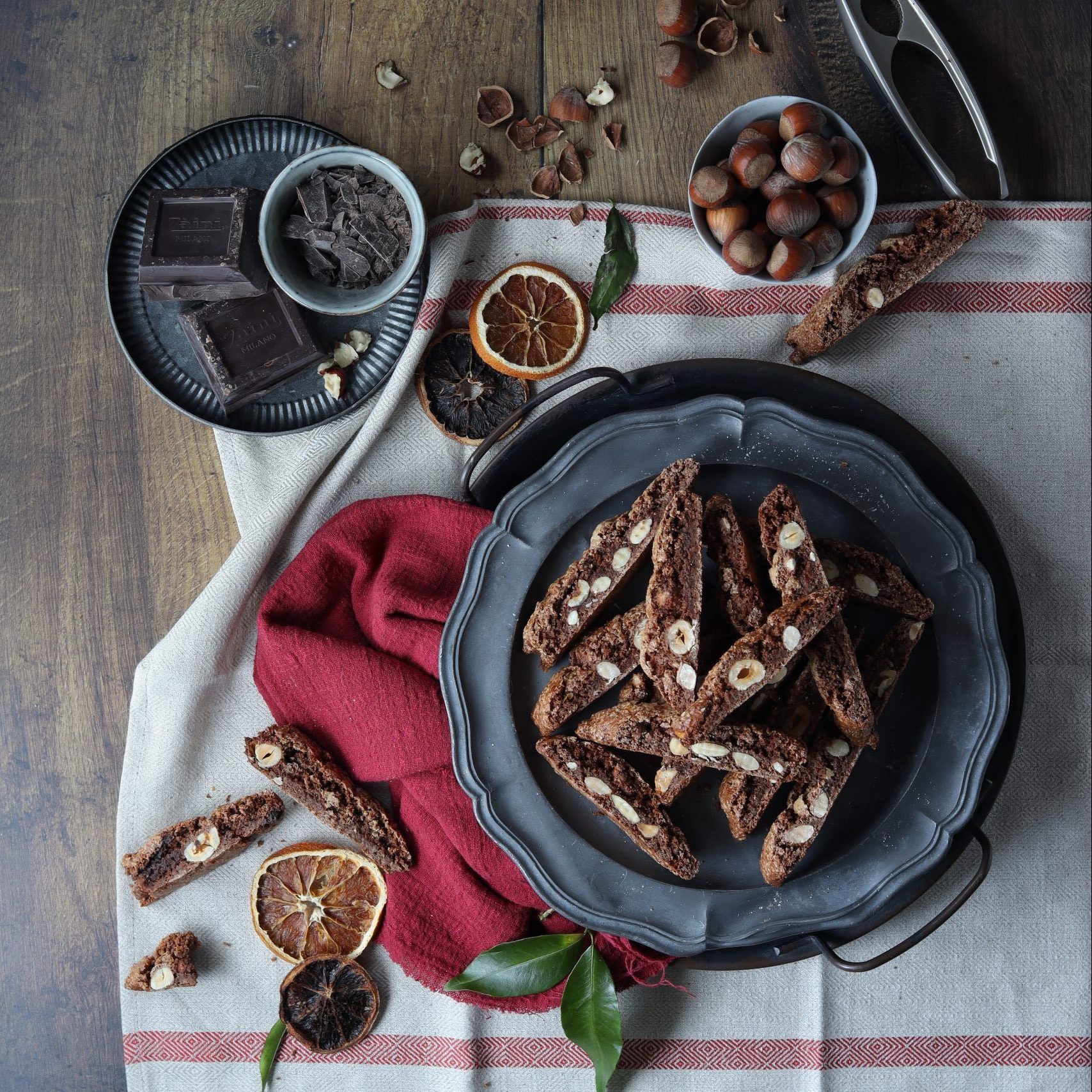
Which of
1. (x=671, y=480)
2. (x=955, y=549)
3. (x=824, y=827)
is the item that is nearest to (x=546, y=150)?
(x=671, y=480)

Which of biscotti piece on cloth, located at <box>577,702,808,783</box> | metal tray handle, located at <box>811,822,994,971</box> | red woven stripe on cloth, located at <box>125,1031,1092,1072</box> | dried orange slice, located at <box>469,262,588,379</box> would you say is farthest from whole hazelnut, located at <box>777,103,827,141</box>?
red woven stripe on cloth, located at <box>125,1031,1092,1072</box>

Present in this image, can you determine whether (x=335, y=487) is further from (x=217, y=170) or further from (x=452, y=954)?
(x=452, y=954)

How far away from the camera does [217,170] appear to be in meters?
1.82

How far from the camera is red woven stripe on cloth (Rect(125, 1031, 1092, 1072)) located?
1.87 metres

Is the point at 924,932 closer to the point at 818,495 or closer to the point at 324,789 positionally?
the point at 818,495

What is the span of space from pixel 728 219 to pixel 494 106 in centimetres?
56

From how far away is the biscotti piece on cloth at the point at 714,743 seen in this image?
5.00 feet

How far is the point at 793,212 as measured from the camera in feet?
5.55

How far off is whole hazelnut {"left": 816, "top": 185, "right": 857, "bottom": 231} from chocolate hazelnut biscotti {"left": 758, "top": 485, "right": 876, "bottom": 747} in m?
0.59

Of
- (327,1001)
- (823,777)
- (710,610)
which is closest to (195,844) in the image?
(327,1001)

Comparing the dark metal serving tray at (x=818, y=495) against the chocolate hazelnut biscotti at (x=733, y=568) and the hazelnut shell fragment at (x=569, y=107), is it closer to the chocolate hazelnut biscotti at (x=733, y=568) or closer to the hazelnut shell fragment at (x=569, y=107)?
the chocolate hazelnut biscotti at (x=733, y=568)

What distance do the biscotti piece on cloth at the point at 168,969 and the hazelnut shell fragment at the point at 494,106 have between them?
5.96ft

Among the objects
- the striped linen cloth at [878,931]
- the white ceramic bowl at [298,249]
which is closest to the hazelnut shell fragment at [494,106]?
the striped linen cloth at [878,931]

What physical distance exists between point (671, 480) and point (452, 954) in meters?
1.06
